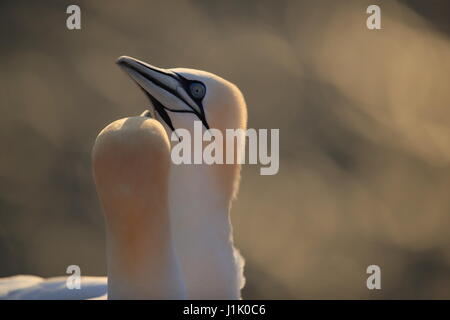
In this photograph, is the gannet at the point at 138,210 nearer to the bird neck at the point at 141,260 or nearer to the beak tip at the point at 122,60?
the bird neck at the point at 141,260

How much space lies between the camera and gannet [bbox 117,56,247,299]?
14.8 ft

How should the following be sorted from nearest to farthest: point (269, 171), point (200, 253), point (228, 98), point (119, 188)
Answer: point (119, 188)
point (200, 253)
point (228, 98)
point (269, 171)

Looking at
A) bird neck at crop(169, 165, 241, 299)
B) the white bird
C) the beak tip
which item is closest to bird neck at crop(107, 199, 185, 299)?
the white bird

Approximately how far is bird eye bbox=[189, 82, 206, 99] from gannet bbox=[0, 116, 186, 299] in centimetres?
164

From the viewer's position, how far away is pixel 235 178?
489cm

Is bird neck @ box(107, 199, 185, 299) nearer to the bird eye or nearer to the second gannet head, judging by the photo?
the second gannet head

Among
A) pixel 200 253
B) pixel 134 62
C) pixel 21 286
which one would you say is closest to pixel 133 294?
pixel 200 253

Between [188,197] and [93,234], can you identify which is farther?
[93,234]

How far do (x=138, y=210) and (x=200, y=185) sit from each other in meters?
1.59

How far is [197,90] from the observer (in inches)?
192

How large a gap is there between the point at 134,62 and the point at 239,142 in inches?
26.7

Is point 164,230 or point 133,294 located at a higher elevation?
point 164,230

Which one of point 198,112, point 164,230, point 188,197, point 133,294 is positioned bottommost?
point 133,294

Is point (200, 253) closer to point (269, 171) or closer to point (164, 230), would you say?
point (164, 230)
